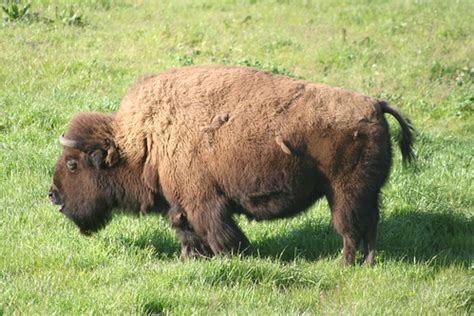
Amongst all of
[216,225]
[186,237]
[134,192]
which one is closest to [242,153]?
[216,225]

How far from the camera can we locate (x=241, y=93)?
6.66 meters

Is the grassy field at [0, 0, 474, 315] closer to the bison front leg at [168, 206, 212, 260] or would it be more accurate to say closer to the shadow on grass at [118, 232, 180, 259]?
the shadow on grass at [118, 232, 180, 259]

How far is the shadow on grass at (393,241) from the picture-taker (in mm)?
6930

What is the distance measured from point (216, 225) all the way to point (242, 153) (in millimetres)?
596

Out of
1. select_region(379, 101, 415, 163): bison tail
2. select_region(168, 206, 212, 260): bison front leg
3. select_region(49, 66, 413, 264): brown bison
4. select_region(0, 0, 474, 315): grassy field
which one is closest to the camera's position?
select_region(0, 0, 474, 315): grassy field

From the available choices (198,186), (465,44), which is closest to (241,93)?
(198,186)

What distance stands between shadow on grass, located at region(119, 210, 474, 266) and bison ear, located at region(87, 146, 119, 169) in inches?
25.3

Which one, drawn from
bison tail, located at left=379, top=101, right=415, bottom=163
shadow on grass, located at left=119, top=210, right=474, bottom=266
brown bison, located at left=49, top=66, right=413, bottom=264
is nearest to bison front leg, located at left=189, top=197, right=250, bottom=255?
brown bison, located at left=49, top=66, right=413, bottom=264

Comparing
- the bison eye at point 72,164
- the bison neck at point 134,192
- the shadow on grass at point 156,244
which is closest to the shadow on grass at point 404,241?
the shadow on grass at point 156,244

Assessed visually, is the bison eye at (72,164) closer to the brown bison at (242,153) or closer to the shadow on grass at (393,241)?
the brown bison at (242,153)

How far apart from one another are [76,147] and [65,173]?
0.92ft

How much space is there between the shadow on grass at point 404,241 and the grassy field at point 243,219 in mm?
19

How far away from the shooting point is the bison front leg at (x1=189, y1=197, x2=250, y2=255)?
6535mm

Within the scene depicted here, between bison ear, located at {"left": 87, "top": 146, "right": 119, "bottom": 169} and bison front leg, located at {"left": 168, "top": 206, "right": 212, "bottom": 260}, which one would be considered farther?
bison ear, located at {"left": 87, "top": 146, "right": 119, "bottom": 169}
